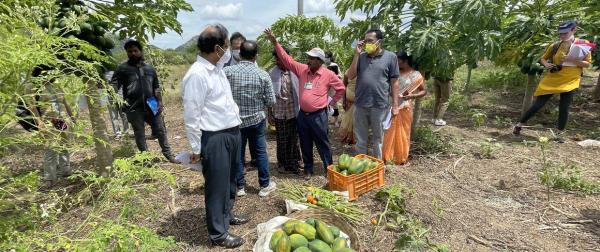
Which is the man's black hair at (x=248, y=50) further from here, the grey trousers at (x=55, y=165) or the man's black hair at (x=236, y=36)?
the grey trousers at (x=55, y=165)

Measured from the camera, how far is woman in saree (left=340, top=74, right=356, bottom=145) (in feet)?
19.5

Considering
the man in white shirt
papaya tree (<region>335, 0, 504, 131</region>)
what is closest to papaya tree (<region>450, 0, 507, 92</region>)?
papaya tree (<region>335, 0, 504, 131</region>)

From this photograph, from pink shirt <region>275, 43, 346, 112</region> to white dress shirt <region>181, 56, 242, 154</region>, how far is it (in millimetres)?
1456

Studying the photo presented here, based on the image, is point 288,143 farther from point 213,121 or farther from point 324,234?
point 324,234

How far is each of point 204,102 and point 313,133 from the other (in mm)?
1869

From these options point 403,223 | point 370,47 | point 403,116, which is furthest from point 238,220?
point 403,116

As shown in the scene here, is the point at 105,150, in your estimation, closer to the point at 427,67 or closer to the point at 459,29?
the point at 427,67

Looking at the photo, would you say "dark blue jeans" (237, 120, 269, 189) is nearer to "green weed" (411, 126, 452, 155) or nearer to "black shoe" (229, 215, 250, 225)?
"black shoe" (229, 215, 250, 225)

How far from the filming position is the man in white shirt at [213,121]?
114 inches

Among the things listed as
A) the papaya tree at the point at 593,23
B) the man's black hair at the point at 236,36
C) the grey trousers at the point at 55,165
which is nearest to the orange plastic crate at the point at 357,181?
the man's black hair at the point at 236,36

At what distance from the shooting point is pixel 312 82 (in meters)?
4.42

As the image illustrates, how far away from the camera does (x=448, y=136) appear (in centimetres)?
627

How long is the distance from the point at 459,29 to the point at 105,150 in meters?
4.54

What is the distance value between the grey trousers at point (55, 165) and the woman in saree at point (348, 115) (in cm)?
395
